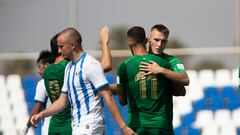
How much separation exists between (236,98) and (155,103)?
17.4ft

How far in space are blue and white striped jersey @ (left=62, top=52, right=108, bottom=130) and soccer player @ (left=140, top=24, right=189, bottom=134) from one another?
0.57 metres

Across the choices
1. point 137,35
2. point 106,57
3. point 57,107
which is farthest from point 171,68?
point 57,107

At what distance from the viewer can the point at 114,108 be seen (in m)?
7.60

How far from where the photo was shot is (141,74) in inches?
315

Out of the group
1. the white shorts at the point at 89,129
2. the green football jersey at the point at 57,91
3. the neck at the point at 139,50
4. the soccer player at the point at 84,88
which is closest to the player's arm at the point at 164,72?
the neck at the point at 139,50

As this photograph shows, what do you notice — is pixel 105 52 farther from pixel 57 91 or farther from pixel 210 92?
pixel 210 92

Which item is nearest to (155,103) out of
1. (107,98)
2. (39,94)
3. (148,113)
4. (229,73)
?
(148,113)

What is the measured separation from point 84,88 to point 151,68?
704 mm

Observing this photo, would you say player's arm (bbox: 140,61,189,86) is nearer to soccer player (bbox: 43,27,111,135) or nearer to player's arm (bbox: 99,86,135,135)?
player's arm (bbox: 99,86,135,135)

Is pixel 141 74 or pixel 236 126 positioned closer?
pixel 141 74

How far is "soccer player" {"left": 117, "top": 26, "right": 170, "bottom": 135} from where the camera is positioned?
8.02 meters

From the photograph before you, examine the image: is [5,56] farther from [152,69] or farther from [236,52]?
[152,69]

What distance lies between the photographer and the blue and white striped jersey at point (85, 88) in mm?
7625

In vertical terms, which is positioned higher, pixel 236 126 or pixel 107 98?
pixel 107 98
